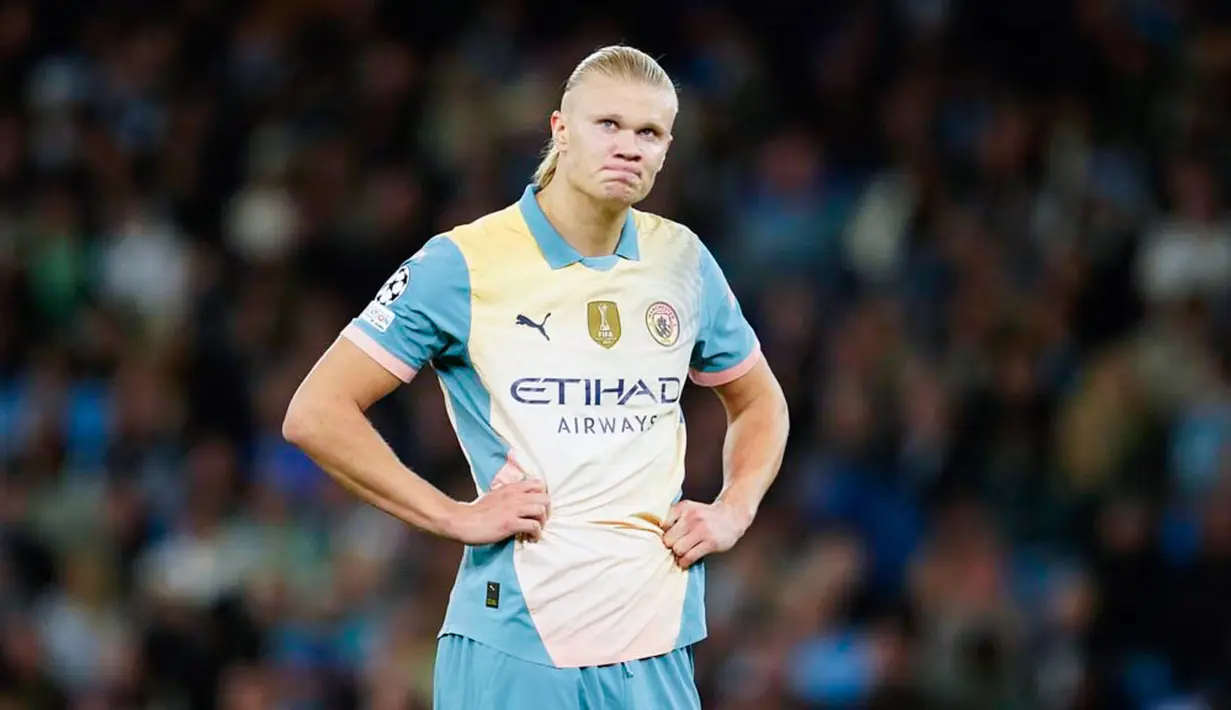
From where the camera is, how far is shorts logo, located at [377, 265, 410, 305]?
13.6ft

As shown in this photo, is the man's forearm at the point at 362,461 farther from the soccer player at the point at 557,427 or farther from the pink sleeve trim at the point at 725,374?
the pink sleeve trim at the point at 725,374

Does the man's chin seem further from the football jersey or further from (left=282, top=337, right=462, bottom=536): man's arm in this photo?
(left=282, top=337, right=462, bottom=536): man's arm

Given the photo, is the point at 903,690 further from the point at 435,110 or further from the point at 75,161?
the point at 75,161

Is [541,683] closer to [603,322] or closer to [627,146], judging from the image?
[603,322]

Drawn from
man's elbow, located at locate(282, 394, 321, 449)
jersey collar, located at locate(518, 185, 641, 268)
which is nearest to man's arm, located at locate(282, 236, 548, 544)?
man's elbow, located at locate(282, 394, 321, 449)

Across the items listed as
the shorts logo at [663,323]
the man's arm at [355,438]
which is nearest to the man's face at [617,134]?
the shorts logo at [663,323]

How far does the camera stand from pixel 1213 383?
8805 mm

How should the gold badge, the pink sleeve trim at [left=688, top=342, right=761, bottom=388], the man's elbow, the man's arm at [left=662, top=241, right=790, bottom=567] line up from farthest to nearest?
the pink sleeve trim at [left=688, top=342, right=761, bottom=388] < the man's arm at [left=662, top=241, right=790, bottom=567] < the gold badge < the man's elbow

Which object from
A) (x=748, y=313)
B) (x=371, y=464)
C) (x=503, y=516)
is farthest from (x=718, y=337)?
(x=748, y=313)

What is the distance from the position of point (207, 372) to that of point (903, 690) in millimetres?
4182

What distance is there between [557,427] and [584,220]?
454 millimetres

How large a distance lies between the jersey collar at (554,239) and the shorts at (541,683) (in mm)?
829

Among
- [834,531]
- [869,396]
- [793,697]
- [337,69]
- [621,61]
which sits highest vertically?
[337,69]

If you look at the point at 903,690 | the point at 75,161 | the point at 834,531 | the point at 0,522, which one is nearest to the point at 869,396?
the point at 834,531
